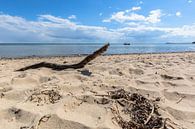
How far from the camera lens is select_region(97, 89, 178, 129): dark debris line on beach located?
290cm

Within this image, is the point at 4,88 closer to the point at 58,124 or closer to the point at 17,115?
the point at 17,115

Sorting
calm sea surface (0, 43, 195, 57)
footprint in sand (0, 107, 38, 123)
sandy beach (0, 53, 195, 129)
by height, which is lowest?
calm sea surface (0, 43, 195, 57)

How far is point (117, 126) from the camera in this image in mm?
2861

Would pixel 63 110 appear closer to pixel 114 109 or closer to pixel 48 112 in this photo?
pixel 48 112

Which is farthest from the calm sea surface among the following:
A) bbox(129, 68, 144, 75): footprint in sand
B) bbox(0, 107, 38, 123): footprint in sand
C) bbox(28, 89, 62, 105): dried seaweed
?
bbox(0, 107, 38, 123): footprint in sand

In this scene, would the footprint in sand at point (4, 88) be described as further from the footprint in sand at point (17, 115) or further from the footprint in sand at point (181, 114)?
the footprint in sand at point (181, 114)

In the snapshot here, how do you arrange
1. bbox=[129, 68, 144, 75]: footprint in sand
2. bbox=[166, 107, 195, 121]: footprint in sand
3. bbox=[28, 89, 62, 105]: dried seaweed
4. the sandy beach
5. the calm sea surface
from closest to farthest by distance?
the sandy beach, bbox=[166, 107, 195, 121]: footprint in sand, bbox=[28, 89, 62, 105]: dried seaweed, bbox=[129, 68, 144, 75]: footprint in sand, the calm sea surface

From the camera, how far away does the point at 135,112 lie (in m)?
3.22

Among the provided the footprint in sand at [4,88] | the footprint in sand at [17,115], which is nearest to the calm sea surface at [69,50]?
the footprint in sand at [4,88]

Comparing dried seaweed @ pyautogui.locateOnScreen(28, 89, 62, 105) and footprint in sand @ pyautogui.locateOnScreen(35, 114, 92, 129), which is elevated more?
dried seaweed @ pyautogui.locateOnScreen(28, 89, 62, 105)

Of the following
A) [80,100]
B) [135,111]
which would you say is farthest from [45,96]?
[135,111]

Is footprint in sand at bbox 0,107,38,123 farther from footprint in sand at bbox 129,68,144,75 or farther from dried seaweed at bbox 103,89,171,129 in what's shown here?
footprint in sand at bbox 129,68,144,75

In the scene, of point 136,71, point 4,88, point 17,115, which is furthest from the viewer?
point 136,71

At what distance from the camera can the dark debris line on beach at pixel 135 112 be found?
2.90m
